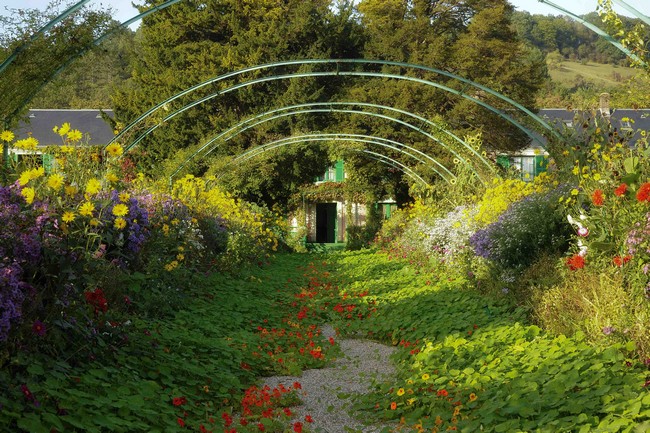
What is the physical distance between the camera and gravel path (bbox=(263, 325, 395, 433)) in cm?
480

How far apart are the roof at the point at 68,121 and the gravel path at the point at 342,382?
81.9ft

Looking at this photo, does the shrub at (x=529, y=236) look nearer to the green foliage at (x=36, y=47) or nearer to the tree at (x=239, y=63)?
the green foliage at (x=36, y=47)

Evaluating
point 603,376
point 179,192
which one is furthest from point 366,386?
point 179,192

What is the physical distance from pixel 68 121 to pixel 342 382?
28.3m

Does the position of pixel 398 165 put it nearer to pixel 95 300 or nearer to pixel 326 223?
pixel 326 223

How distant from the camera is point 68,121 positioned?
3127 centimetres

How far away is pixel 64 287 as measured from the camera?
15.1 feet

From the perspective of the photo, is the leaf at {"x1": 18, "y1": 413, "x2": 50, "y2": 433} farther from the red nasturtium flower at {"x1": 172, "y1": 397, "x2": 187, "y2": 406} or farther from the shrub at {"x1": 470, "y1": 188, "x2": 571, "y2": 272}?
the shrub at {"x1": 470, "y1": 188, "x2": 571, "y2": 272}

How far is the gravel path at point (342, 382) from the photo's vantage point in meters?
4.80

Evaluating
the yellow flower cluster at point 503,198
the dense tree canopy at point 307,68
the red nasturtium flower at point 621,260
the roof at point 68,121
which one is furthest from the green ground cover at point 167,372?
the roof at point 68,121

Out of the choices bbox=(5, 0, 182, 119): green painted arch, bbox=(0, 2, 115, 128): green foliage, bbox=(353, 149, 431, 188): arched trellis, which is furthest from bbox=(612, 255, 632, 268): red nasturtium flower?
bbox=(353, 149, 431, 188): arched trellis

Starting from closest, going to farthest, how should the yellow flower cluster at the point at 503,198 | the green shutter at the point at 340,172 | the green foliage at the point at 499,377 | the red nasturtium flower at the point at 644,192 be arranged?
the green foliage at the point at 499,377 < the red nasturtium flower at the point at 644,192 < the yellow flower cluster at the point at 503,198 < the green shutter at the point at 340,172


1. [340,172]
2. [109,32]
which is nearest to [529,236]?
[109,32]

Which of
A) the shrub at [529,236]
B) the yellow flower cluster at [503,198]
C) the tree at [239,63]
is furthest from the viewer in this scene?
the tree at [239,63]
